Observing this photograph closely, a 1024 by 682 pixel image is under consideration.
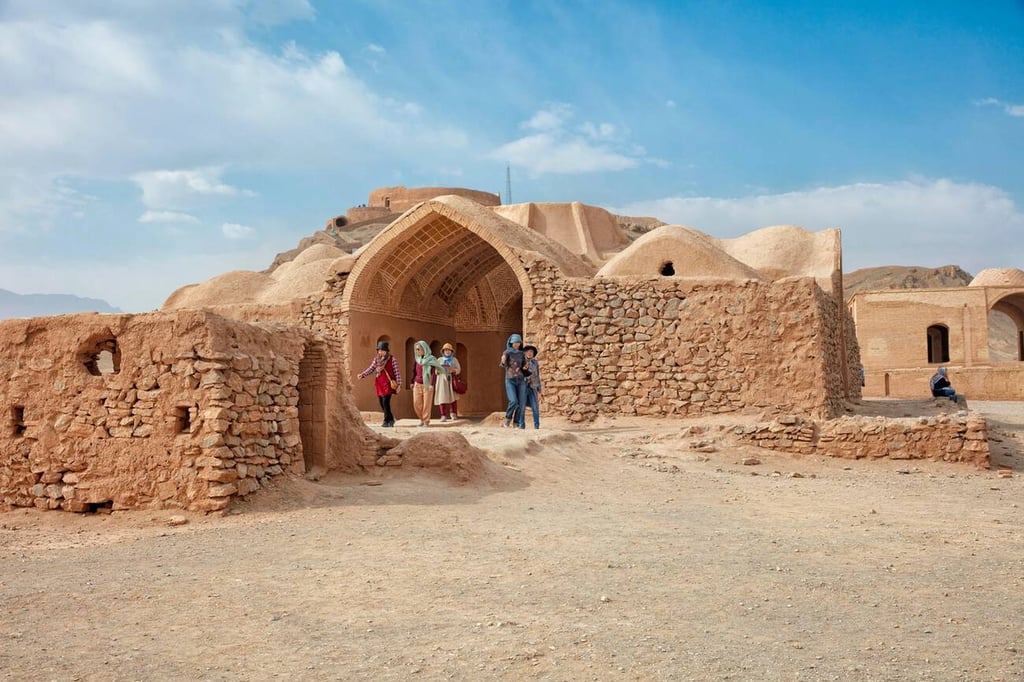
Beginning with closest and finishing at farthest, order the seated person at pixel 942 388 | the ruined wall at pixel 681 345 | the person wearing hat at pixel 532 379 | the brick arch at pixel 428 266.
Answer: the person wearing hat at pixel 532 379 → the ruined wall at pixel 681 345 → the brick arch at pixel 428 266 → the seated person at pixel 942 388

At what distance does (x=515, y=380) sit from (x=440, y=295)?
Result: 6.99 m

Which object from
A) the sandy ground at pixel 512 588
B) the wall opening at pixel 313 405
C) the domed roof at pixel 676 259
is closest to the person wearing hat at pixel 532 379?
the sandy ground at pixel 512 588

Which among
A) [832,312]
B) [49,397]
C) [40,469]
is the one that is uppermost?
[832,312]

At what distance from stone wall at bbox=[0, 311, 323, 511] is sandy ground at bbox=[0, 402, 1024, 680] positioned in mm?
257

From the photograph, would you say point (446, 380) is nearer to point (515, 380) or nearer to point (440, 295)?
point (515, 380)

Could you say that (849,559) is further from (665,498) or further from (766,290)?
(766,290)

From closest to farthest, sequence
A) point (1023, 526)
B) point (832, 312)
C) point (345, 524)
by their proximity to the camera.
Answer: point (345, 524)
point (1023, 526)
point (832, 312)

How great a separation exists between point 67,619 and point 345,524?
233cm

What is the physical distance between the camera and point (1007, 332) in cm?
4662

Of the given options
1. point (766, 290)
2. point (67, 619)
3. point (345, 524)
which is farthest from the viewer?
point (766, 290)

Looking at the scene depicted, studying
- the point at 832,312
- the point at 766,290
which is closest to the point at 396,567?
the point at 766,290

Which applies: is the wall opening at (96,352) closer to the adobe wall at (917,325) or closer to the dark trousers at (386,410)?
the dark trousers at (386,410)

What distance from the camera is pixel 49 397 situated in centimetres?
714

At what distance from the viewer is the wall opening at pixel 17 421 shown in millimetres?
7262
